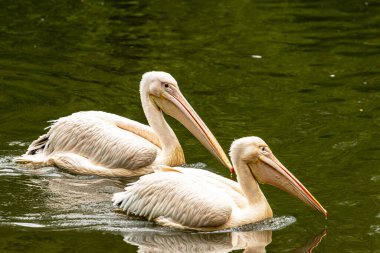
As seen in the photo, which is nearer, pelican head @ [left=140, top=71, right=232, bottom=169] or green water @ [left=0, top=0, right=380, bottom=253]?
green water @ [left=0, top=0, right=380, bottom=253]

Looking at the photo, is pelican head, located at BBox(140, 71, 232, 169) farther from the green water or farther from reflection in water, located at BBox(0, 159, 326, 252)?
reflection in water, located at BBox(0, 159, 326, 252)

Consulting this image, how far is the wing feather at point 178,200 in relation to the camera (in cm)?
695

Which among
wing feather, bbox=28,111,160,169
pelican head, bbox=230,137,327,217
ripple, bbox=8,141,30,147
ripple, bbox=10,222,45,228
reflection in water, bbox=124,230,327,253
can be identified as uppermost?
pelican head, bbox=230,137,327,217

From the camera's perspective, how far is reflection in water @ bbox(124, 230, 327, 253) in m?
6.63

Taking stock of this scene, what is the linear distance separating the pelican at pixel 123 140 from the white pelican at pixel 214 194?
119 cm

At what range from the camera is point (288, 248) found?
6625 mm

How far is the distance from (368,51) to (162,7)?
421 cm

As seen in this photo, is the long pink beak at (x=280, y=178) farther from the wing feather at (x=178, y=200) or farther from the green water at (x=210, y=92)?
the wing feather at (x=178, y=200)

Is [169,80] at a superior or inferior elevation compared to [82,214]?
superior

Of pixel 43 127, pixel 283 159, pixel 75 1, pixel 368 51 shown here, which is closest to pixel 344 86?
pixel 368 51

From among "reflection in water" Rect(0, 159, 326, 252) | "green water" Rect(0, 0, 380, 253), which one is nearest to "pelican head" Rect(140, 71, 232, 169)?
"green water" Rect(0, 0, 380, 253)

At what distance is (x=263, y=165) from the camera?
23.6 ft

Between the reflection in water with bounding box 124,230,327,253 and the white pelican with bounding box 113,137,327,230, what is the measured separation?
0.12m

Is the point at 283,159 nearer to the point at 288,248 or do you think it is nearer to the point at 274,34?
the point at 288,248
